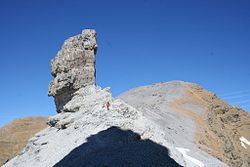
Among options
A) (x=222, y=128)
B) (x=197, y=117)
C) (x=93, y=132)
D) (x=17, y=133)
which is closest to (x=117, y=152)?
(x=93, y=132)

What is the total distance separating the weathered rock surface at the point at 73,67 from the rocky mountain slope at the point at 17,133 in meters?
40.9

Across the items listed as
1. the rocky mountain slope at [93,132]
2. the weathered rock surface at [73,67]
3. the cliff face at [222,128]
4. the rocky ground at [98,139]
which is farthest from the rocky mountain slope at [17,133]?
the rocky ground at [98,139]

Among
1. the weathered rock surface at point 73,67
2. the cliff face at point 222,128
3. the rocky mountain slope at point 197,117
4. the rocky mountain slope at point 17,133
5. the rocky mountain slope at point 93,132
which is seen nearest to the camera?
the rocky mountain slope at point 93,132

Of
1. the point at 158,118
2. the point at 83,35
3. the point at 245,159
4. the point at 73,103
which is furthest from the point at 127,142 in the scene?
the point at 245,159

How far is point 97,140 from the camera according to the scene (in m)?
23.5

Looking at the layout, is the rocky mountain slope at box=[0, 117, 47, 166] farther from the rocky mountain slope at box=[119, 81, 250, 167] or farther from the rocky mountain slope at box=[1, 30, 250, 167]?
the rocky mountain slope at box=[1, 30, 250, 167]

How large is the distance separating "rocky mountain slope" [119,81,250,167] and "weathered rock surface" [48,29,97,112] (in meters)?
12.9

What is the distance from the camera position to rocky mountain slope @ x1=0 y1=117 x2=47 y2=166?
2903 inches

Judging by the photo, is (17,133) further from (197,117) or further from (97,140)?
(97,140)

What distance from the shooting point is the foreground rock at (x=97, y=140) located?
2106 centimetres

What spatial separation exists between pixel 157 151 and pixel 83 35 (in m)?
13.6

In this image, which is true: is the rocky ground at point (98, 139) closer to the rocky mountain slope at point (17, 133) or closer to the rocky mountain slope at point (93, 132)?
the rocky mountain slope at point (93, 132)

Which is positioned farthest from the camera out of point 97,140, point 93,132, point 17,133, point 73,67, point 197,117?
point 17,133

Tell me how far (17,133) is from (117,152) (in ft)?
246
